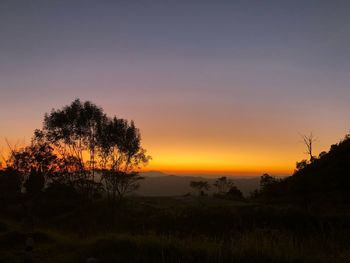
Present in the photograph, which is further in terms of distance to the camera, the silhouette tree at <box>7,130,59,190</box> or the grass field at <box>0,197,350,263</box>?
the silhouette tree at <box>7,130,59,190</box>

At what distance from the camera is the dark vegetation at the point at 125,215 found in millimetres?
12242

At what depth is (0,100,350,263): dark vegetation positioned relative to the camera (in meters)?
12.2

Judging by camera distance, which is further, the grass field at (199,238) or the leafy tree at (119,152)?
the leafy tree at (119,152)

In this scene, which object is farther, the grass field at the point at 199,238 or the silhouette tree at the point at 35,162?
the silhouette tree at the point at 35,162

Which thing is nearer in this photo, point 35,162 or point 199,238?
point 199,238

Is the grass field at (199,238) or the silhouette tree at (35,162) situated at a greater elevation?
the silhouette tree at (35,162)

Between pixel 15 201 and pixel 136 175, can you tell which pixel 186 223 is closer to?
pixel 136 175

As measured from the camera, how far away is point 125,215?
4322 centimetres

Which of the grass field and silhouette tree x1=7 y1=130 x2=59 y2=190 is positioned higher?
silhouette tree x1=7 y1=130 x2=59 y2=190

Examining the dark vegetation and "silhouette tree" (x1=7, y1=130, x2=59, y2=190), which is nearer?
the dark vegetation

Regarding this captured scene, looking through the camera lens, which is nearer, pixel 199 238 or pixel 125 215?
pixel 199 238

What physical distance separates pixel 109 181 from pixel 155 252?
2775 centimetres

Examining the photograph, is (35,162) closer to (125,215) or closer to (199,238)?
(125,215)

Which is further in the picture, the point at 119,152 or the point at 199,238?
the point at 119,152
